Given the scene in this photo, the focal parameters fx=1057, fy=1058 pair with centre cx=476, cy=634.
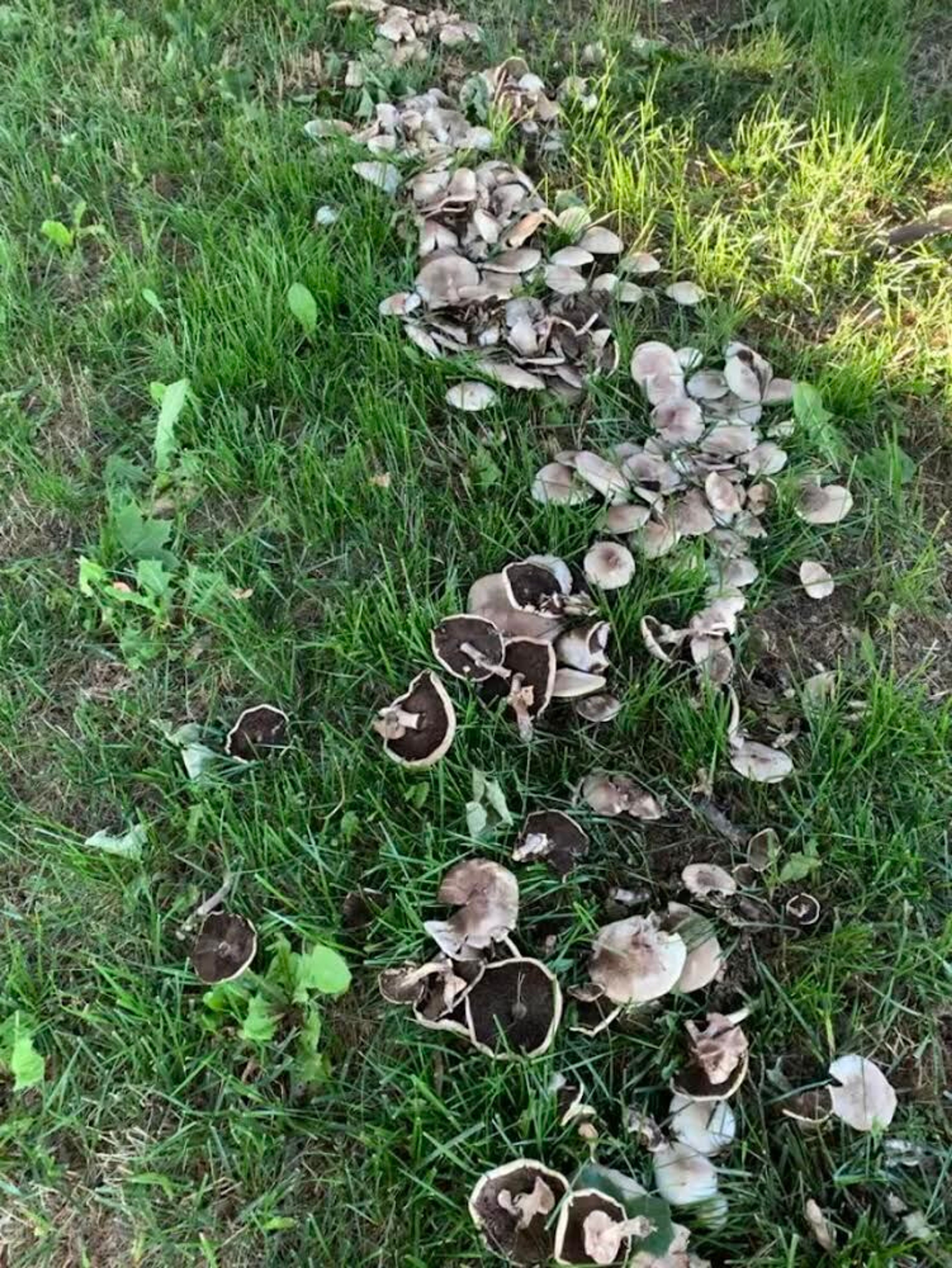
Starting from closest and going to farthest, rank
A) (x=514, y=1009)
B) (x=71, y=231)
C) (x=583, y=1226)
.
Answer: (x=583, y=1226) < (x=514, y=1009) < (x=71, y=231)

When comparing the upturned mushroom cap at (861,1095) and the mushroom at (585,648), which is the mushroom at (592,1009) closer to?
the upturned mushroom cap at (861,1095)

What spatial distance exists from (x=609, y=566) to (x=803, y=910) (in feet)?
3.05

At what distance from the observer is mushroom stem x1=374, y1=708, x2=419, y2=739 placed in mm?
2381

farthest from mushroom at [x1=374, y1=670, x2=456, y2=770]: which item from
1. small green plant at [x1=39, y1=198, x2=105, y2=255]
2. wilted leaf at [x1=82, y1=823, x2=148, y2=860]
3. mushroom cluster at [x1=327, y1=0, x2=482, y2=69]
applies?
mushroom cluster at [x1=327, y1=0, x2=482, y2=69]

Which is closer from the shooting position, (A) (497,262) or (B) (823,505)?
(B) (823,505)

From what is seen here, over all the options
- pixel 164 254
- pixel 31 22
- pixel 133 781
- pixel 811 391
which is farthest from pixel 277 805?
pixel 31 22

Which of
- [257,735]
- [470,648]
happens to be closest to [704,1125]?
[470,648]

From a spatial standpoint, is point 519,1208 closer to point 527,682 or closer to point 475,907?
point 475,907

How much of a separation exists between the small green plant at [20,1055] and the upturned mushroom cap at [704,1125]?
4.03 feet

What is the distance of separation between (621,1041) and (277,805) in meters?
0.89

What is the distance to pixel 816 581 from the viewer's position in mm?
2768

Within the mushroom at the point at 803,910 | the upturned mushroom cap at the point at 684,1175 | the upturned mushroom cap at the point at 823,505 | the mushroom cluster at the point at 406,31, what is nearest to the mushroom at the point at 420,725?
the mushroom at the point at 803,910

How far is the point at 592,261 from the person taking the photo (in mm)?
3326

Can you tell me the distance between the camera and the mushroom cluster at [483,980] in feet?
6.57
